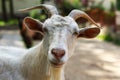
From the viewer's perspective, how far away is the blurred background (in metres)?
11.5

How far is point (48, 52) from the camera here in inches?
187

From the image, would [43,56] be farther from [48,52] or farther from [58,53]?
[58,53]

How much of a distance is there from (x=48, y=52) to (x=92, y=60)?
28.8 ft

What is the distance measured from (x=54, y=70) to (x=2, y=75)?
36.4 inches

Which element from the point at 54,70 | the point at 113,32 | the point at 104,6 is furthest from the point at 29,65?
the point at 104,6

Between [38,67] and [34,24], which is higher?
[34,24]

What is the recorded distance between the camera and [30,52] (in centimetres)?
549

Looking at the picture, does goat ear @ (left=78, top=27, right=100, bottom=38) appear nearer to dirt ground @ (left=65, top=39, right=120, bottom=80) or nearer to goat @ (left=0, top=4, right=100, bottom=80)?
goat @ (left=0, top=4, right=100, bottom=80)

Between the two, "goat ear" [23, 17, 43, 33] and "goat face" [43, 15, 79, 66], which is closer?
"goat face" [43, 15, 79, 66]

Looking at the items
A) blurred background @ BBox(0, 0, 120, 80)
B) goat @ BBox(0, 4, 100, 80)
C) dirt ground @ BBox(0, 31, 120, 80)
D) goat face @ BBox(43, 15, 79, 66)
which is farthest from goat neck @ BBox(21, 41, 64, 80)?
dirt ground @ BBox(0, 31, 120, 80)

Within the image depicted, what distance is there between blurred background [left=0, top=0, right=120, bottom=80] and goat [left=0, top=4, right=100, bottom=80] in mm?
4183

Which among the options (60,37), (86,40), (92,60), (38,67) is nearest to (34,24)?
(38,67)

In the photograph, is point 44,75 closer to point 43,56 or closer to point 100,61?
point 43,56

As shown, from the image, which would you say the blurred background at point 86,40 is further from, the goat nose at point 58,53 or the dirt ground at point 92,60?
the goat nose at point 58,53
